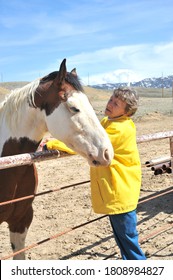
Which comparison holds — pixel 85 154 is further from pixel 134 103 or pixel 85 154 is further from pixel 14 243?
pixel 14 243

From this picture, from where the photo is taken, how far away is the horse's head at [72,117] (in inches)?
90.9

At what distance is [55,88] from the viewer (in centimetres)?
257

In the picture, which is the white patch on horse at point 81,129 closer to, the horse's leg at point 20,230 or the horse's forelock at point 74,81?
the horse's forelock at point 74,81

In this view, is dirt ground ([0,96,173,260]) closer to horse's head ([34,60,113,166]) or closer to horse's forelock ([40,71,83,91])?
horse's head ([34,60,113,166])

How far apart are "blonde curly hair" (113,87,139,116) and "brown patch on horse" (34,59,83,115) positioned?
0.28 m

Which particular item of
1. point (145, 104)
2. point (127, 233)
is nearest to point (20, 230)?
point (127, 233)

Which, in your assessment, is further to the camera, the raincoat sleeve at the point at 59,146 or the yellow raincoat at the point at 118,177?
the raincoat sleeve at the point at 59,146

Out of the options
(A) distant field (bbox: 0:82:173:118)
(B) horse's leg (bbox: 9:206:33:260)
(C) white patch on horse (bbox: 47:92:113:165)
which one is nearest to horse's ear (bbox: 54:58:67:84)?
(C) white patch on horse (bbox: 47:92:113:165)

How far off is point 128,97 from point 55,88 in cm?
54

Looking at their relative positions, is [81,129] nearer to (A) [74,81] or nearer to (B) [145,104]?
(A) [74,81]

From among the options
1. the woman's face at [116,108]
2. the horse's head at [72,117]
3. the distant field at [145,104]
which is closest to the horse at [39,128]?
the horse's head at [72,117]

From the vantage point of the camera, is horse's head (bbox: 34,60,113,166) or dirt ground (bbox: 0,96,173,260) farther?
dirt ground (bbox: 0,96,173,260)

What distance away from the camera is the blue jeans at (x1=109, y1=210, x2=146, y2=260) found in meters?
2.48

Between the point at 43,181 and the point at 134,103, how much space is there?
5.15 m
